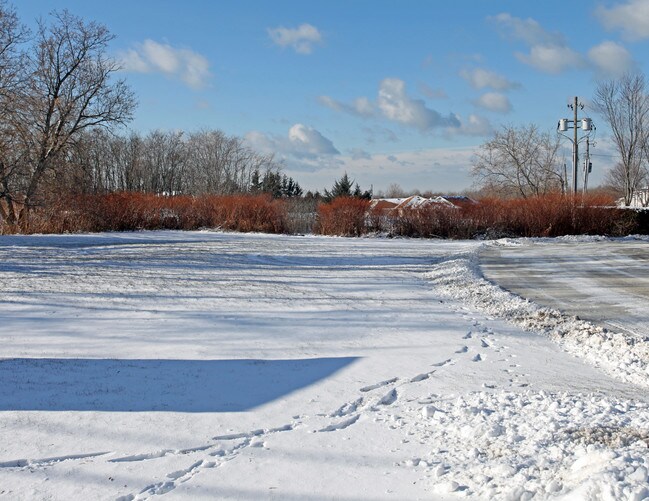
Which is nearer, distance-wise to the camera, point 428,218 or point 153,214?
point 428,218

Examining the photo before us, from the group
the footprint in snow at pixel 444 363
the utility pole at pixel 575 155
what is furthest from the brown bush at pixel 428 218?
the footprint in snow at pixel 444 363

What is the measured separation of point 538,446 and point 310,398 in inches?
82.8

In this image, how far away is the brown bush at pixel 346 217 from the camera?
28891mm

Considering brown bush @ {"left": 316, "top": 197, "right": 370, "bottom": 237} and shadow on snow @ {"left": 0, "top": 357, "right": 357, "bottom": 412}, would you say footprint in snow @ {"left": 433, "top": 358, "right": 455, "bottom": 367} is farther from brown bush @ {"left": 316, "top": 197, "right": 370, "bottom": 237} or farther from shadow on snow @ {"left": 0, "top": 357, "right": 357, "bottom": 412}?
brown bush @ {"left": 316, "top": 197, "right": 370, "bottom": 237}

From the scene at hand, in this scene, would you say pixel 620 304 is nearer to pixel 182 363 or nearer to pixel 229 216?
pixel 182 363

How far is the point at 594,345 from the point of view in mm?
6812

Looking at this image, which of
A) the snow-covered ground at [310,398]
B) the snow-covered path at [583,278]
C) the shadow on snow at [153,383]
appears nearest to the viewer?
the snow-covered ground at [310,398]

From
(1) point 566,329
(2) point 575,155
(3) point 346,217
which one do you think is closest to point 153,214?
(3) point 346,217

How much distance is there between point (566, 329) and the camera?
25.1 ft

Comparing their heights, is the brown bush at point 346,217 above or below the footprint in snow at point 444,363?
above

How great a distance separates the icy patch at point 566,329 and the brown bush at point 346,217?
53.6 ft

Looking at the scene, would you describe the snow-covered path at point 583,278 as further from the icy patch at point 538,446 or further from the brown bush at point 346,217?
the brown bush at point 346,217

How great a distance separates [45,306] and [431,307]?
604cm

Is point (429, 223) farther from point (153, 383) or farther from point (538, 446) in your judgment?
point (538, 446)
